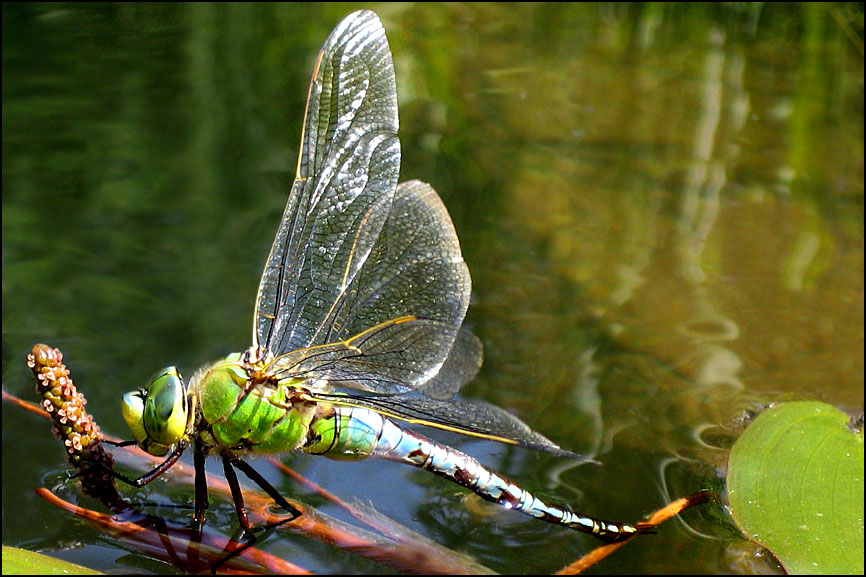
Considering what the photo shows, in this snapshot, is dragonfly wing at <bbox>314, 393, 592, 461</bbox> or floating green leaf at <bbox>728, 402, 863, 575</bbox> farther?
dragonfly wing at <bbox>314, 393, 592, 461</bbox>

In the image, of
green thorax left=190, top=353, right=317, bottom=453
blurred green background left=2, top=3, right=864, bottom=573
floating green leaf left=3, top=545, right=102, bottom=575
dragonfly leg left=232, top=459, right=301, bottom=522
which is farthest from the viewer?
blurred green background left=2, top=3, right=864, bottom=573

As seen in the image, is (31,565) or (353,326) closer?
(31,565)

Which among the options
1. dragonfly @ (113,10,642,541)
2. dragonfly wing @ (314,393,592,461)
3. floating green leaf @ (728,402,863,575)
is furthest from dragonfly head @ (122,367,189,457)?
floating green leaf @ (728,402,863,575)

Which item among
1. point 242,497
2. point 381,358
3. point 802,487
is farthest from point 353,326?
point 802,487

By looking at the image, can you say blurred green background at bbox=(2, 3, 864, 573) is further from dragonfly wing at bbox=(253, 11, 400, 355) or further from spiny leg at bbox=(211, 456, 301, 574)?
dragonfly wing at bbox=(253, 11, 400, 355)

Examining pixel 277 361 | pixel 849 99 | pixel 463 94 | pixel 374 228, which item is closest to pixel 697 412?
pixel 374 228

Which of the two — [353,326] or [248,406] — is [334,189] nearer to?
[353,326]

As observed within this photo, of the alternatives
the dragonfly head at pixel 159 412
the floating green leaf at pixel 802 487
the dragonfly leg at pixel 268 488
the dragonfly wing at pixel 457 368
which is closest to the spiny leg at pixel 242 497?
the dragonfly leg at pixel 268 488

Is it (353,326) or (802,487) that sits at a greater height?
(353,326)
